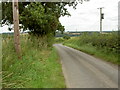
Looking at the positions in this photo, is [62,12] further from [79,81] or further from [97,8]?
[79,81]

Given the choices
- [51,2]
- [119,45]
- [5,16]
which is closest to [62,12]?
[51,2]

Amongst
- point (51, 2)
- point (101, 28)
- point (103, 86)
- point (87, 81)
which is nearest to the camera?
point (103, 86)

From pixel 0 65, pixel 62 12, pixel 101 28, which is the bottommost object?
pixel 0 65

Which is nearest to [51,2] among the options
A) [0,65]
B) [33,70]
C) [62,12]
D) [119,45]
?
[62,12]

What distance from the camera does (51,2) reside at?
15508 mm

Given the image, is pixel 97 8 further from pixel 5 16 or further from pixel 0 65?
pixel 0 65

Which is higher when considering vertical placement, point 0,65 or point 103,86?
point 0,65

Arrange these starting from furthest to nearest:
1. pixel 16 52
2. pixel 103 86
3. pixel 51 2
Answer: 1. pixel 51 2
2. pixel 16 52
3. pixel 103 86

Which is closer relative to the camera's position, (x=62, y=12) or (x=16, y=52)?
(x=16, y=52)

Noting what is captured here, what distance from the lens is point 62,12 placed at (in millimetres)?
18047

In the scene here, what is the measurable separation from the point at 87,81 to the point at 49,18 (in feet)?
28.4

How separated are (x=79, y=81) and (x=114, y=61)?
506cm

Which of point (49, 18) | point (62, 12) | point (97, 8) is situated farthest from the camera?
point (97, 8)

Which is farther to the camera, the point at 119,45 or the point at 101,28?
the point at 101,28
